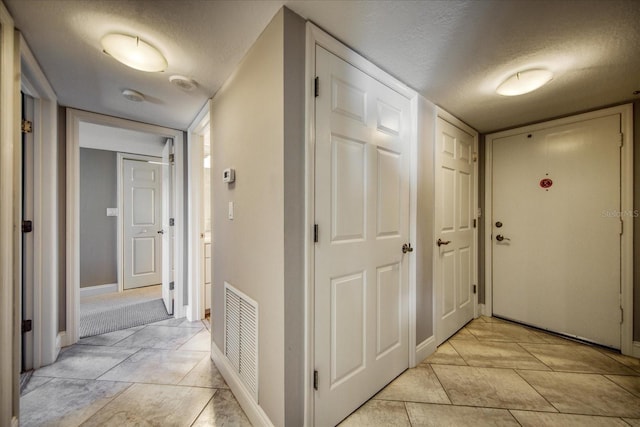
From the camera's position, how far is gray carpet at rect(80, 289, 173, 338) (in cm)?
259

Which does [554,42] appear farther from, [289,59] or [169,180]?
[169,180]

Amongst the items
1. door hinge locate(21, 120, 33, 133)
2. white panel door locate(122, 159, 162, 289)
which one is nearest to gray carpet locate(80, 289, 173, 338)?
white panel door locate(122, 159, 162, 289)

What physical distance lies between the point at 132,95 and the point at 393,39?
6.34ft

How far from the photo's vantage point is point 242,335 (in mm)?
1534

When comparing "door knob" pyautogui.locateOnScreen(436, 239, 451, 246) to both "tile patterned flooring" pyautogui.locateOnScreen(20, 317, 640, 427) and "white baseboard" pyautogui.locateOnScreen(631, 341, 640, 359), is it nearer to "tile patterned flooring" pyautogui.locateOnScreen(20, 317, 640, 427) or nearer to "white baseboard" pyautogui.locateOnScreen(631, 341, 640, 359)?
"tile patterned flooring" pyautogui.locateOnScreen(20, 317, 640, 427)

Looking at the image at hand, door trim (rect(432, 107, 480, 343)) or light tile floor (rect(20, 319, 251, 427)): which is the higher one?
door trim (rect(432, 107, 480, 343))

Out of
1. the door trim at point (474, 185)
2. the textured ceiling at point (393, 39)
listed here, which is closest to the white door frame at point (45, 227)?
the textured ceiling at point (393, 39)

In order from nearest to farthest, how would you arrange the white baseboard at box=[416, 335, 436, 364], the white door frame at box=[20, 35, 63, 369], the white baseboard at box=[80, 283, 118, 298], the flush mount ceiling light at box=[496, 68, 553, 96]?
the flush mount ceiling light at box=[496, 68, 553, 96] < the white door frame at box=[20, 35, 63, 369] < the white baseboard at box=[416, 335, 436, 364] < the white baseboard at box=[80, 283, 118, 298]

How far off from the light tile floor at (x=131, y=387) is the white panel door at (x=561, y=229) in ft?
9.57

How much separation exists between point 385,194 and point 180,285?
8.06ft

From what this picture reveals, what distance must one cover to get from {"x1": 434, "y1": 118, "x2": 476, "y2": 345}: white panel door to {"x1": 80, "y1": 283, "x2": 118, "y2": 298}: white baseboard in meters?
4.47

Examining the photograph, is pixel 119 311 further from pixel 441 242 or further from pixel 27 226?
pixel 441 242

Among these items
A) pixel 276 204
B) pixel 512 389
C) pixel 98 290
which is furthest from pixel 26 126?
pixel 512 389

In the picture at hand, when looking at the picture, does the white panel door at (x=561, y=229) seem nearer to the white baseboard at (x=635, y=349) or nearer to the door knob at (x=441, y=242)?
the white baseboard at (x=635, y=349)
